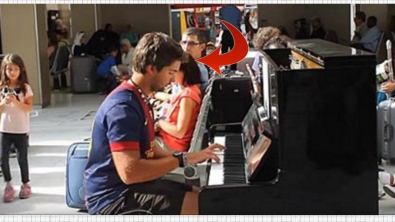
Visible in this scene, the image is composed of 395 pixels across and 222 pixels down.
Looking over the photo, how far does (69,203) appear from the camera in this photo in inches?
142

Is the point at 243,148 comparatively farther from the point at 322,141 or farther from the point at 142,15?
the point at 142,15

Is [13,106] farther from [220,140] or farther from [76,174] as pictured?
[220,140]

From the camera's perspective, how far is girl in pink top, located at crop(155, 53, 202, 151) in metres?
3.02

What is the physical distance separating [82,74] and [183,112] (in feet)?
24.5

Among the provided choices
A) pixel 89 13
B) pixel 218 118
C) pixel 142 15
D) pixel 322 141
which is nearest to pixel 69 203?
pixel 218 118

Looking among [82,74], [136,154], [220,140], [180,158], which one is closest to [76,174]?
[220,140]

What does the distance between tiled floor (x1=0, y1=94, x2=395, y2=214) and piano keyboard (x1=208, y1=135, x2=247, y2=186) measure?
0.54 metres

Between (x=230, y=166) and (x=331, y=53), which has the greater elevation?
(x=331, y=53)

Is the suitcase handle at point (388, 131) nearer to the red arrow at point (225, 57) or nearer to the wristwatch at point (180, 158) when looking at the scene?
the red arrow at point (225, 57)

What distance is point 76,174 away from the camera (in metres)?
3.47

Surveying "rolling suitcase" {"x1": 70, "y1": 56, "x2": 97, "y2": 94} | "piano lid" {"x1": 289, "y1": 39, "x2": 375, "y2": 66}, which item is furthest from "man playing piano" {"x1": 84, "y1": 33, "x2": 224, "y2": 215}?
"rolling suitcase" {"x1": 70, "y1": 56, "x2": 97, "y2": 94}

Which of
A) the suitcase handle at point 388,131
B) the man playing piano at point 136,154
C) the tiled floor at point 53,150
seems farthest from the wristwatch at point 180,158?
the suitcase handle at point 388,131

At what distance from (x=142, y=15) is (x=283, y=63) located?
980 centimetres

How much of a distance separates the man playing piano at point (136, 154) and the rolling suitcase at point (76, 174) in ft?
4.32
